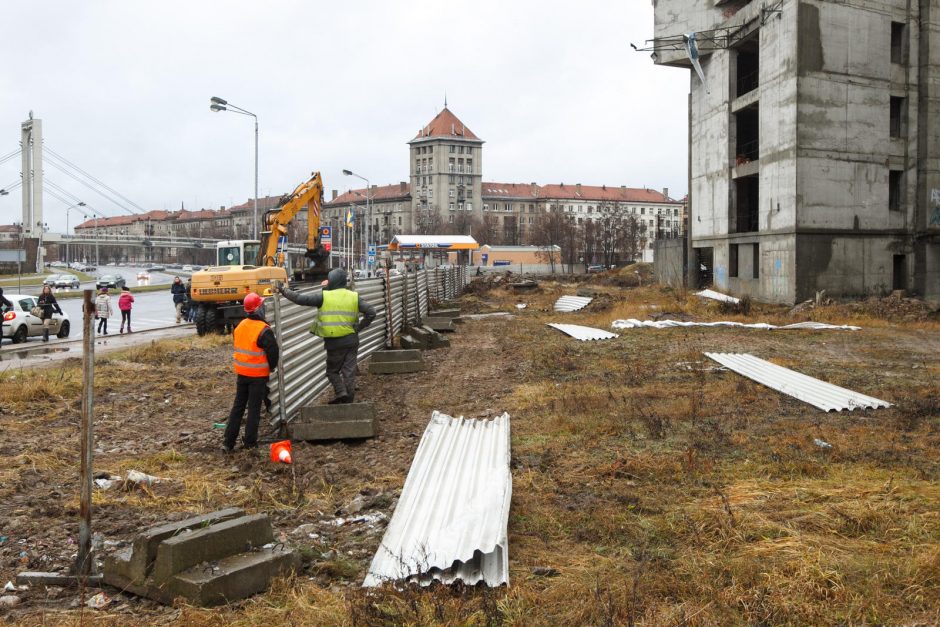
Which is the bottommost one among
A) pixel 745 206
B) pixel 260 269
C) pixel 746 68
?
pixel 260 269

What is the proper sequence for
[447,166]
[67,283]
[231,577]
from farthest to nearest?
[447,166], [67,283], [231,577]

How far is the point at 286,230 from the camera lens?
24.8m

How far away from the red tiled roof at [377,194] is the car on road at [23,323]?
127228 millimetres

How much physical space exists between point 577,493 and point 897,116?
31.0 m

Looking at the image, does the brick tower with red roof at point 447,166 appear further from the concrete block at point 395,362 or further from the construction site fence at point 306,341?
the concrete block at point 395,362

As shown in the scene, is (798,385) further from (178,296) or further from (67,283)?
(67,283)

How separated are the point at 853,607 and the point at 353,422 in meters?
5.36

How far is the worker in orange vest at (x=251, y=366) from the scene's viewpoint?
7.93 m

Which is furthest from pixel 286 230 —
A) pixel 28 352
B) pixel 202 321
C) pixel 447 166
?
pixel 447 166

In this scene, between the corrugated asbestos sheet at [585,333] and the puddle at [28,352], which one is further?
the puddle at [28,352]

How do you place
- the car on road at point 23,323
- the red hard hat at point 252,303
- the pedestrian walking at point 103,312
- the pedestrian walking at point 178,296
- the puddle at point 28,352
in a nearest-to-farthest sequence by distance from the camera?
the red hard hat at point 252,303
the puddle at point 28,352
the car on road at point 23,323
the pedestrian walking at point 103,312
the pedestrian walking at point 178,296

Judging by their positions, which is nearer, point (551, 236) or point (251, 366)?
point (251, 366)

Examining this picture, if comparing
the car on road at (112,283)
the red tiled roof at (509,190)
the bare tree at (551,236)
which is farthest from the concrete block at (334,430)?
the red tiled roof at (509,190)

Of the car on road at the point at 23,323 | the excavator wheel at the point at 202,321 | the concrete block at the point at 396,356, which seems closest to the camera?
the concrete block at the point at 396,356
